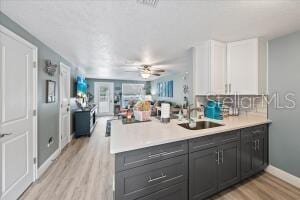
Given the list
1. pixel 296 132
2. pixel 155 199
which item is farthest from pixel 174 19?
pixel 296 132

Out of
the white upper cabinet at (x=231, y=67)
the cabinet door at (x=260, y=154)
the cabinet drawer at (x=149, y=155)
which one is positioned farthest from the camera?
the white upper cabinet at (x=231, y=67)

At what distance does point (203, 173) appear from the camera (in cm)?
165

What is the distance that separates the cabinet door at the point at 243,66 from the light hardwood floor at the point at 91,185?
148 cm

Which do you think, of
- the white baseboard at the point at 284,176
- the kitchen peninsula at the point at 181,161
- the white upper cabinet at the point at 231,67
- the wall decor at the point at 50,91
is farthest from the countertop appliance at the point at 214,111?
the wall decor at the point at 50,91

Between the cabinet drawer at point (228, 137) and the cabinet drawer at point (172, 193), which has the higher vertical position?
the cabinet drawer at point (228, 137)

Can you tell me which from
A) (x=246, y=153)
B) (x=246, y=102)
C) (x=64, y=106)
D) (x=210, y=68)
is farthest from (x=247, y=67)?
(x=64, y=106)

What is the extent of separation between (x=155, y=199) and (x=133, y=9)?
2024 mm

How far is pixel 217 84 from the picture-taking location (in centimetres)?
243

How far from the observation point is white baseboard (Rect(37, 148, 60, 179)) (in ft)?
7.54

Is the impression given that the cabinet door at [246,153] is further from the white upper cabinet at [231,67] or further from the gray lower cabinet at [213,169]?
the white upper cabinet at [231,67]

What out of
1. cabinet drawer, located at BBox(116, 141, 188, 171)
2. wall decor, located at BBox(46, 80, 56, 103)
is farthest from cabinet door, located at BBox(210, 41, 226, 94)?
wall decor, located at BBox(46, 80, 56, 103)

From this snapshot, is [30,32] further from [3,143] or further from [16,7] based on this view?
[3,143]

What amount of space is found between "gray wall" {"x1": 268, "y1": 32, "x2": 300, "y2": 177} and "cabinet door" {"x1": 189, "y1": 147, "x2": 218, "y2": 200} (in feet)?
4.61

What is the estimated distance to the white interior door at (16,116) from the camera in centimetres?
157
